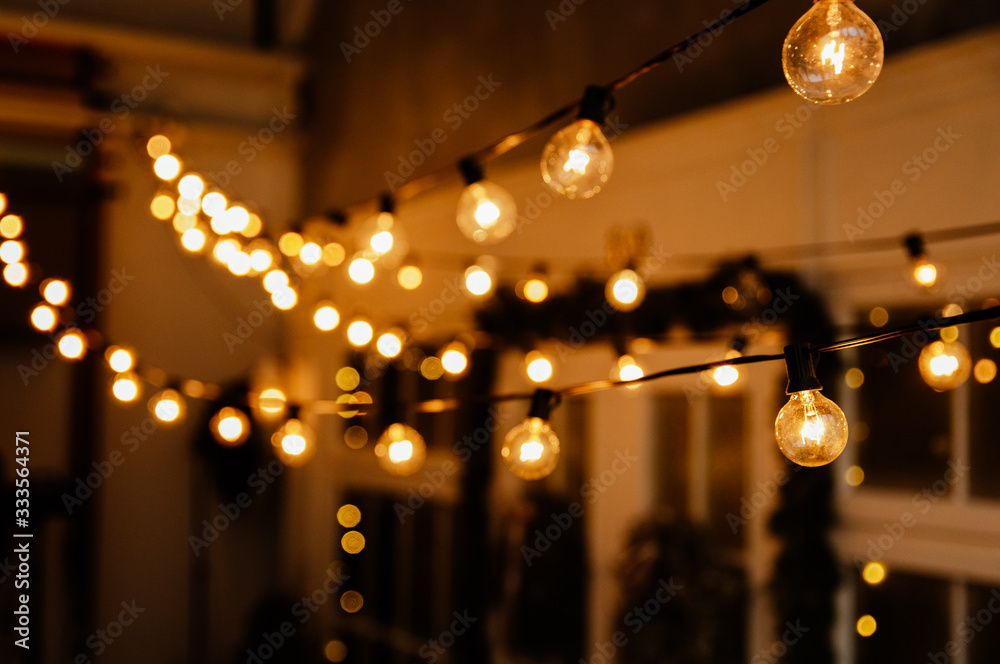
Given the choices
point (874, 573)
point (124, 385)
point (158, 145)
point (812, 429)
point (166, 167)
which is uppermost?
point (158, 145)

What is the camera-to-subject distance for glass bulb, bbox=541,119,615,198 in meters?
1.51

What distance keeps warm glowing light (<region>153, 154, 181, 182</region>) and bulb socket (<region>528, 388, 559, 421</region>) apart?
1.95 m

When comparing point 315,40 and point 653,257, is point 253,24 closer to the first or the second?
point 315,40

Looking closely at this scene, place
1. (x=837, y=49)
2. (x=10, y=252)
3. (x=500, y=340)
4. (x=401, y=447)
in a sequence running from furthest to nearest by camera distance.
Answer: (x=500, y=340) < (x=10, y=252) < (x=401, y=447) < (x=837, y=49)

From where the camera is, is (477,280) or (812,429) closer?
(812,429)

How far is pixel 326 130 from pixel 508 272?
2.71 metres

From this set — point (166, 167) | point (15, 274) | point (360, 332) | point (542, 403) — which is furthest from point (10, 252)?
point (542, 403)

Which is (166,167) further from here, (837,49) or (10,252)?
(837,49)

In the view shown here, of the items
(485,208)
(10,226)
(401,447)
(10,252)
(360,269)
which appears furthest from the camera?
(10,226)

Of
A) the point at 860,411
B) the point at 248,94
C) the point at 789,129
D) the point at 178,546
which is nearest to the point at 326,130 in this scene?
the point at 248,94

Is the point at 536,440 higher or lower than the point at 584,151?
lower

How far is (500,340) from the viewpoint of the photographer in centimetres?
378

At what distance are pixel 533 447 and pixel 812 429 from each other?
57cm

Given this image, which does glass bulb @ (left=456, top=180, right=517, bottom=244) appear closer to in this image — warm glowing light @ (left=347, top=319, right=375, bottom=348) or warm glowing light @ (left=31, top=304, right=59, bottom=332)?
warm glowing light @ (left=347, top=319, right=375, bottom=348)
